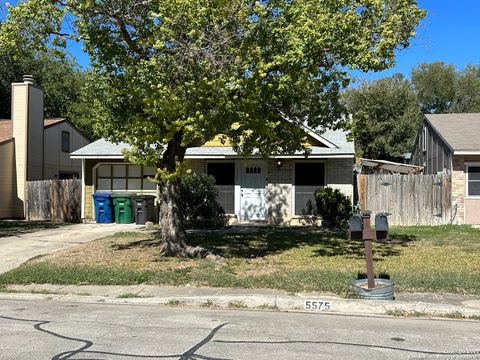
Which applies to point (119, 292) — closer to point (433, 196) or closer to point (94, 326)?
point (94, 326)

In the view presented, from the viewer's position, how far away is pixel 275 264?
1180 centimetres

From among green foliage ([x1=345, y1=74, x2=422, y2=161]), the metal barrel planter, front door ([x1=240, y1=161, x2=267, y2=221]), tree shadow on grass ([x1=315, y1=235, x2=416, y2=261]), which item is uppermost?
green foliage ([x1=345, y1=74, x2=422, y2=161])

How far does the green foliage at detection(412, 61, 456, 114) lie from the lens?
49.8 m

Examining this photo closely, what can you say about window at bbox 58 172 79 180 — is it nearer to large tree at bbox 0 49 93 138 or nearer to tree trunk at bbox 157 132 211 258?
large tree at bbox 0 49 93 138

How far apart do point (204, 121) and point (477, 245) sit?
8599 mm

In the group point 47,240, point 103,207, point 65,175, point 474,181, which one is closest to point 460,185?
point 474,181

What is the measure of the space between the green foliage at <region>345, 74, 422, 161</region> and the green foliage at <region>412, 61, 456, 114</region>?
9823mm

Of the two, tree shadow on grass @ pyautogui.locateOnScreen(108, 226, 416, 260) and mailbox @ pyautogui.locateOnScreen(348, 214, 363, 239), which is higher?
mailbox @ pyautogui.locateOnScreen(348, 214, 363, 239)

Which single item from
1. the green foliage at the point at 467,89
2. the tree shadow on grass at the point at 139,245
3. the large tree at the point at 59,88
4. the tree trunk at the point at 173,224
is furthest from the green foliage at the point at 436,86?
the tree trunk at the point at 173,224

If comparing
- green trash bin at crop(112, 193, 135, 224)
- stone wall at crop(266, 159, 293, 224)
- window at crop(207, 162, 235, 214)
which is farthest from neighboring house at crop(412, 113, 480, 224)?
green trash bin at crop(112, 193, 135, 224)

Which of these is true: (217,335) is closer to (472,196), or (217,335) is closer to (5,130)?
(472,196)

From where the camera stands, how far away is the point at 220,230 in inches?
717

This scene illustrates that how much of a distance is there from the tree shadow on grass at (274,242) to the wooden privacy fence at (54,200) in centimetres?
729

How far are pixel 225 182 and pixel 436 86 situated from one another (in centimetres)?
3589
